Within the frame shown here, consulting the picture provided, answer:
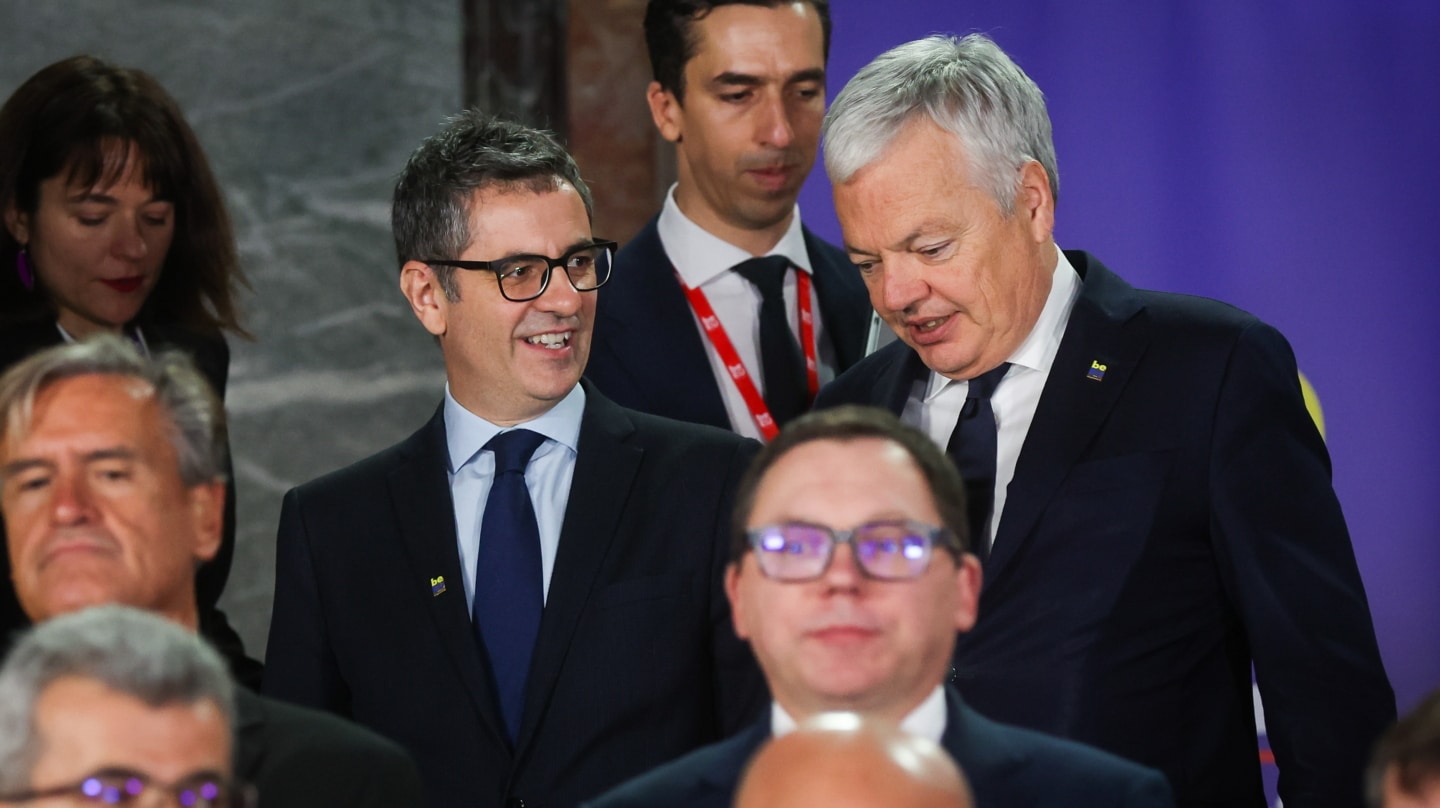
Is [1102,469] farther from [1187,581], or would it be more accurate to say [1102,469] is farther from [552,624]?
[552,624]

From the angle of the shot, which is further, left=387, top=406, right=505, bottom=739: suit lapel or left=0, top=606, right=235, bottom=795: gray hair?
left=387, top=406, right=505, bottom=739: suit lapel

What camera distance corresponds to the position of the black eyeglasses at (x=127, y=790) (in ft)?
6.23

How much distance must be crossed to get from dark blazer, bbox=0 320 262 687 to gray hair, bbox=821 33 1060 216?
1.35m

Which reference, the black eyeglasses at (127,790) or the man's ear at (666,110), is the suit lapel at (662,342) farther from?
the black eyeglasses at (127,790)

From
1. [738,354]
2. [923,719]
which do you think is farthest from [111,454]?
[738,354]

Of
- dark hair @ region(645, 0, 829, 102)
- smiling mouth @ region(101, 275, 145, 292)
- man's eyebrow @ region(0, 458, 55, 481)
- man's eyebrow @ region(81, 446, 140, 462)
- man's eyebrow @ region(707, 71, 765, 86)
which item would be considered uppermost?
dark hair @ region(645, 0, 829, 102)

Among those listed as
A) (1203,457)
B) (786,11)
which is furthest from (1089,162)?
(1203,457)

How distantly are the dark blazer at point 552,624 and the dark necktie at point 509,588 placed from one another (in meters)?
0.04

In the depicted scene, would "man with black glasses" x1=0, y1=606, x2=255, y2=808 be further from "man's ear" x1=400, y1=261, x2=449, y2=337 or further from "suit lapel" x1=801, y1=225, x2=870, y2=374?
"suit lapel" x1=801, y1=225, x2=870, y2=374

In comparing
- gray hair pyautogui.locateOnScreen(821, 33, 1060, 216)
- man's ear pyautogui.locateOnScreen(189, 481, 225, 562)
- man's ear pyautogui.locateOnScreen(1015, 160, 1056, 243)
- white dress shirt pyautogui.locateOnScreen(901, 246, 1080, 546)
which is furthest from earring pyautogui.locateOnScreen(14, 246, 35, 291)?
man's ear pyautogui.locateOnScreen(1015, 160, 1056, 243)

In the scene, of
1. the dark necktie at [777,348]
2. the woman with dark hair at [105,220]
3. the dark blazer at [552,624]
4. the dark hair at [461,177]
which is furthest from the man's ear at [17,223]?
the dark necktie at [777,348]

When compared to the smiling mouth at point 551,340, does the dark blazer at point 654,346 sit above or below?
below

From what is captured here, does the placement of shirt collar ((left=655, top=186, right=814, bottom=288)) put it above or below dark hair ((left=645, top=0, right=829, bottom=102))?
below

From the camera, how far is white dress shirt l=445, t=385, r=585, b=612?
3010 millimetres
